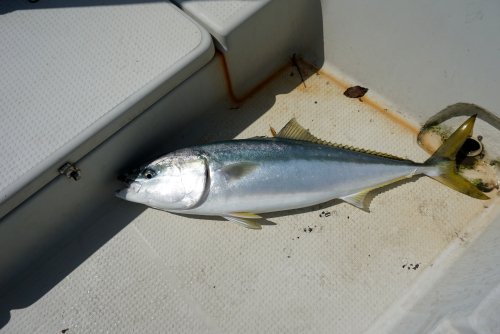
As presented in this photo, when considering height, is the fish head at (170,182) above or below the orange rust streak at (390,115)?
above

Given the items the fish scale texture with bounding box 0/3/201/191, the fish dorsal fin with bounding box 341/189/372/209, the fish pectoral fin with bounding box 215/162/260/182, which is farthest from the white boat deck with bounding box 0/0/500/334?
the fish pectoral fin with bounding box 215/162/260/182

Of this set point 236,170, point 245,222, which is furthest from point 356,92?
point 245,222

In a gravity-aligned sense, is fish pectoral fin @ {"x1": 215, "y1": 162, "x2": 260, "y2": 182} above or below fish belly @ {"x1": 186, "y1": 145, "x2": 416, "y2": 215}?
above

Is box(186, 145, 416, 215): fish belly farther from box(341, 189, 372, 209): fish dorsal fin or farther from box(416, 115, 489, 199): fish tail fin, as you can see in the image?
box(416, 115, 489, 199): fish tail fin

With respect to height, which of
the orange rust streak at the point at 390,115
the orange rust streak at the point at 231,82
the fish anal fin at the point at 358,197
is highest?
the orange rust streak at the point at 231,82

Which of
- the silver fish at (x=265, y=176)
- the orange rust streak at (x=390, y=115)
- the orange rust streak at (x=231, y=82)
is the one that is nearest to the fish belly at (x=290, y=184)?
the silver fish at (x=265, y=176)

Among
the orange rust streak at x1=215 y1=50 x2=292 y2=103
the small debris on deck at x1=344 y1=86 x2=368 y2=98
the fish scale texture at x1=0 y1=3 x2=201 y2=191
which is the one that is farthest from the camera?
the small debris on deck at x1=344 y1=86 x2=368 y2=98

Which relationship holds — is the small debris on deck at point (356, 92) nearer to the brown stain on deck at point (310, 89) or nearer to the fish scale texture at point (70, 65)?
the brown stain on deck at point (310, 89)

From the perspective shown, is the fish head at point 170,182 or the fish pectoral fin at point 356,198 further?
the fish pectoral fin at point 356,198
